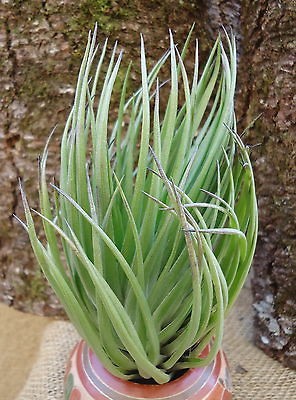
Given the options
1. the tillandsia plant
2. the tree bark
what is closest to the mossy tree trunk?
the tree bark

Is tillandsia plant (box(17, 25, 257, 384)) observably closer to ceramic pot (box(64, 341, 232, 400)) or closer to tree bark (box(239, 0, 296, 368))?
ceramic pot (box(64, 341, 232, 400))

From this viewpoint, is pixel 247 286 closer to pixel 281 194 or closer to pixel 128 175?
pixel 281 194

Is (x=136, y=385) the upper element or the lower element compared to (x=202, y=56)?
lower

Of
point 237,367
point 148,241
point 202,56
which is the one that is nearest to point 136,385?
point 148,241

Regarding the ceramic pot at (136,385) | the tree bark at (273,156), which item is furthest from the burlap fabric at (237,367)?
the ceramic pot at (136,385)

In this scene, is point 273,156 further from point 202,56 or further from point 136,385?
point 136,385

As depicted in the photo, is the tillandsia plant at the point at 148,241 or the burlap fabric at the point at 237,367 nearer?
the tillandsia plant at the point at 148,241

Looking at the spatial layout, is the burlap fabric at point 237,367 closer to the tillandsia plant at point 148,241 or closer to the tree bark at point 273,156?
the tree bark at point 273,156
